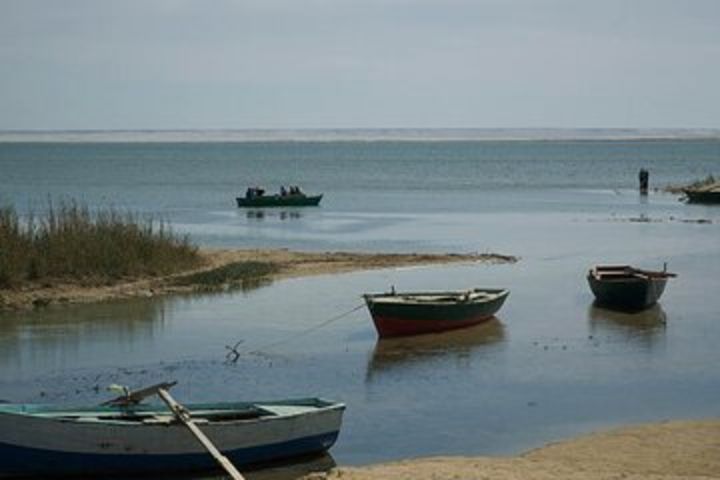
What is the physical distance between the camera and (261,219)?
182 feet

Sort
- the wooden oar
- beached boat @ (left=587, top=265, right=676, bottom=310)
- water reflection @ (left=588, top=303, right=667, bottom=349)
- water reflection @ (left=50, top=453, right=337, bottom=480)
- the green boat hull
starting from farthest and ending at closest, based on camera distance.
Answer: the green boat hull
beached boat @ (left=587, top=265, right=676, bottom=310)
water reflection @ (left=588, top=303, right=667, bottom=349)
water reflection @ (left=50, top=453, right=337, bottom=480)
the wooden oar

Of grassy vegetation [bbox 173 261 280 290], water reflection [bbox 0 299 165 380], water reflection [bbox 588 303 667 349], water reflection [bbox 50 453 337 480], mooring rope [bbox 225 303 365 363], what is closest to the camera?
water reflection [bbox 50 453 337 480]

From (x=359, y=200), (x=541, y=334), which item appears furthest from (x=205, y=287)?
(x=359, y=200)

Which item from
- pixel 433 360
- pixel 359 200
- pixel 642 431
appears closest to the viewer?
pixel 642 431

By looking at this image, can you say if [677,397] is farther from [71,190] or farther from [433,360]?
[71,190]

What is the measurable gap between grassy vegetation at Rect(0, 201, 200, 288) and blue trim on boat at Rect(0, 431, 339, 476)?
13.6 meters

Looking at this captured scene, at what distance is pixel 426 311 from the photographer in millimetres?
23938

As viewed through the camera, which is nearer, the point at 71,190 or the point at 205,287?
the point at 205,287

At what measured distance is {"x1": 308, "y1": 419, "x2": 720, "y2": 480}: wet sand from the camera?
Answer: 1373 centimetres

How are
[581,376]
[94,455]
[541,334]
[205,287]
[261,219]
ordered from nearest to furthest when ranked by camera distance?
[94,455]
[581,376]
[541,334]
[205,287]
[261,219]

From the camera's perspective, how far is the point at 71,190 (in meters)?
82.4

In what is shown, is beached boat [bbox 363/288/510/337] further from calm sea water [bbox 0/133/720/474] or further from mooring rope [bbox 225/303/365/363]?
mooring rope [bbox 225/303/365/363]

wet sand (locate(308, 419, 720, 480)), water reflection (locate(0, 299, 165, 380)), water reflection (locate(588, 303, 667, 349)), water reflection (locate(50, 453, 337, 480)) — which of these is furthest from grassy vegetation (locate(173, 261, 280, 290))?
wet sand (locate(308, 419, 720, 480))

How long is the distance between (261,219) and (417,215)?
26.5ft
